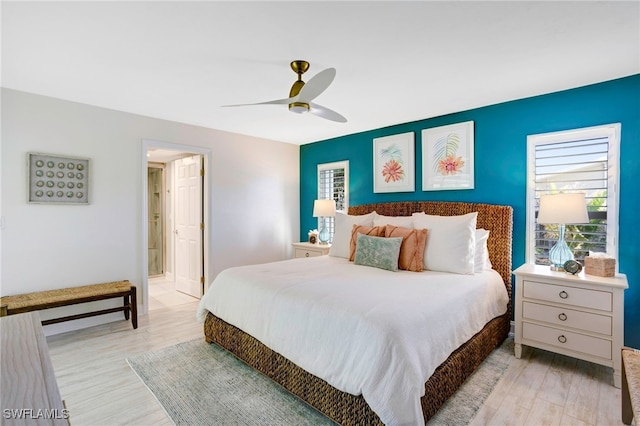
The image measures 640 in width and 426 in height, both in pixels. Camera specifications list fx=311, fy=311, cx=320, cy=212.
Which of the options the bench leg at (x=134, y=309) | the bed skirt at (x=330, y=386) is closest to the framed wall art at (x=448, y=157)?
the bed skirt at (x=330, y=386)

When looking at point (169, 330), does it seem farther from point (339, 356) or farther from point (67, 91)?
point (67, 91)

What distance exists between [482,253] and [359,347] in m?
1.96

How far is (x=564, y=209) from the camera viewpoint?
259 centimetres

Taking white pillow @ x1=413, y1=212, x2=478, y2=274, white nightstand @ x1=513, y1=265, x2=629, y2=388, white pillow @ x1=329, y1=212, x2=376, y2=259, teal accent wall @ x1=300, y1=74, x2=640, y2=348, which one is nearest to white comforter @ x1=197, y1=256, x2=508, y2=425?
white pillow @ x1=413, y1=212, x2=478, y2=274

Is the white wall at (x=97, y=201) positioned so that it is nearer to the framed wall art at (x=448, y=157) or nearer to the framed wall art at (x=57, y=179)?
the framed wall art at (x=57, y=179)

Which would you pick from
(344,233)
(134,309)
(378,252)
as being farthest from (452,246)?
(134,309)

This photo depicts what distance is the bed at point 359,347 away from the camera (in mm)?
1747

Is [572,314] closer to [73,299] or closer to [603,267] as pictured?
[603,267]

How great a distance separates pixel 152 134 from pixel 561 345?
4741mm

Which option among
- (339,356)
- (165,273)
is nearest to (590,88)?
(339,356)

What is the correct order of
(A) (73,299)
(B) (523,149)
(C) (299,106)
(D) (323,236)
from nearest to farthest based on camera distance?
(C) (299,106), (A) (73,299), (B) (523,149), (D) (323,236)

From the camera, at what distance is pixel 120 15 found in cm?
182

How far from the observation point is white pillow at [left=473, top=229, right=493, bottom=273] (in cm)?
299
